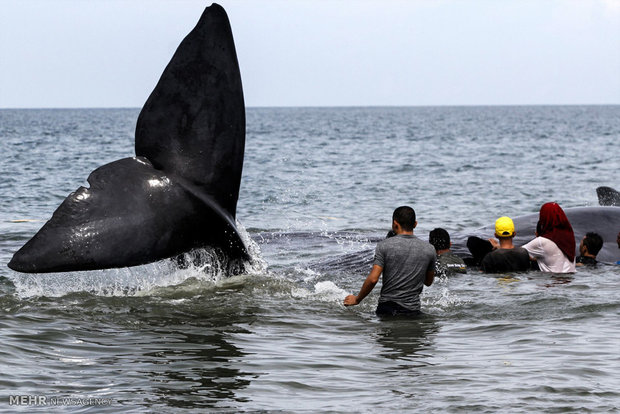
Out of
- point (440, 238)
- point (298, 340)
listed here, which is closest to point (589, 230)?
point (440, 238)

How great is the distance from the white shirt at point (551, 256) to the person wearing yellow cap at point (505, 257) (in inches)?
7.0

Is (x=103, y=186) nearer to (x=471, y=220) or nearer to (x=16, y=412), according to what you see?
(x=16, y=412)

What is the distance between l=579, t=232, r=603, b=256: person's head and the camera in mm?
12914

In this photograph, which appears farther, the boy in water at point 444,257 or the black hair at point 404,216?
the boy in water at point 444,257

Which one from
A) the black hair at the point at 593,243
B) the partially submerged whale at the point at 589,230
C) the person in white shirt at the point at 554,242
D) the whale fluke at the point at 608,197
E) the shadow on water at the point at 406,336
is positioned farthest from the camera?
the whale fluke at the point at 608,197

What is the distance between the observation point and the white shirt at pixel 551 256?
12672mm

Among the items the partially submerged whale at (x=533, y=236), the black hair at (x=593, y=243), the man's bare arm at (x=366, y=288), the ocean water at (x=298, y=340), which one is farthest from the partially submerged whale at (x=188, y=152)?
the black hair at (x=593, y=243)

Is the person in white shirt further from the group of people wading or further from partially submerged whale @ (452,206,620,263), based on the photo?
partially submerged whale @ (452,206,620,263)

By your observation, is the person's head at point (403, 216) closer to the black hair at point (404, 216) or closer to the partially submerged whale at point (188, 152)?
the black hair at point (404, 216)

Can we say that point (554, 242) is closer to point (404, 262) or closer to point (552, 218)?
point (552, 218)

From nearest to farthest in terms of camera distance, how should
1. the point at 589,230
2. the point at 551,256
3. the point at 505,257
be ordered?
the point at 505,257
the point at 551,256
the point at 589,230

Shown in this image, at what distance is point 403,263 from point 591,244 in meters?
4.49

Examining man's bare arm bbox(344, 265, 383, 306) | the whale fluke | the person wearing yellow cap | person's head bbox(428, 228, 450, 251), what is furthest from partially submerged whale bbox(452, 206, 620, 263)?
man's bare arm bbox(344, 265, 383, 306)

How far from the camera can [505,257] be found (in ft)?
41.4
